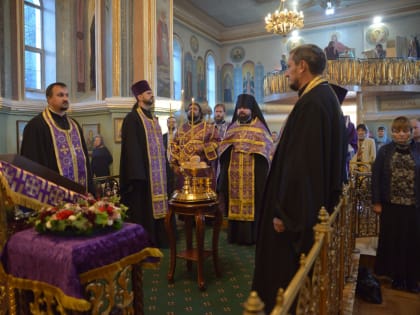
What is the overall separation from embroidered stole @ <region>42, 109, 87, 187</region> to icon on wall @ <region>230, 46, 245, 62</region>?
41.6 ft

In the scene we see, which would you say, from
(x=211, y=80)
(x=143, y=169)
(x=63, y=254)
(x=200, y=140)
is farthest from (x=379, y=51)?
(x=63, y=254)

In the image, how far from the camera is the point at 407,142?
3.76m

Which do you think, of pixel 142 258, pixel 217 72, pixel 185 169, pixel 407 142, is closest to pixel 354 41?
pixel 217 72

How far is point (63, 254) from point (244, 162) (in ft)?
11.2

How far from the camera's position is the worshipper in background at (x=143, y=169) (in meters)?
4.63

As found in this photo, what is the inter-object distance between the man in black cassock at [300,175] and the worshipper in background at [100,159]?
17.7 feet

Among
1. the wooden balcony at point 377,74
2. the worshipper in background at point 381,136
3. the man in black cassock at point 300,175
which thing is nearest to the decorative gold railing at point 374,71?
the wooden balcony at point 377,74

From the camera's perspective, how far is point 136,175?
14.9 feet

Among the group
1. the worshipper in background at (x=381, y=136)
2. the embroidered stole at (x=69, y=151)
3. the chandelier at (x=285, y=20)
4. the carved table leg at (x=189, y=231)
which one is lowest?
the carved table leg at (x=189, y=231)

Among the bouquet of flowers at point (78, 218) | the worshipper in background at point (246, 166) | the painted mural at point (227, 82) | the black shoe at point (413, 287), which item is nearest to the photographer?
the bouquet of flowers at point (78, 218)

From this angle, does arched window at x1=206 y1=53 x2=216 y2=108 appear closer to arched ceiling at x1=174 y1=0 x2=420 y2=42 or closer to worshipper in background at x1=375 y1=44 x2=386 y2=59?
arched ceiling at x1=174 y1=0 x2=420 y2=42

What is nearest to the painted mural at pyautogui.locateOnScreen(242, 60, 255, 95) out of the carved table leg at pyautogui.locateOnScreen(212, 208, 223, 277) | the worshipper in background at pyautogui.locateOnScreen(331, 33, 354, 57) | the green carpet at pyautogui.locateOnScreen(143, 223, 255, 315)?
the worshipper in background at pyautogui.locateOnScreen(331, 33, 354, 57)

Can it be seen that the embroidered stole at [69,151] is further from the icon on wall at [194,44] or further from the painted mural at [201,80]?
the painted mural at [201,80]

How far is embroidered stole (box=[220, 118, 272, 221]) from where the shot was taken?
502 centimetres
